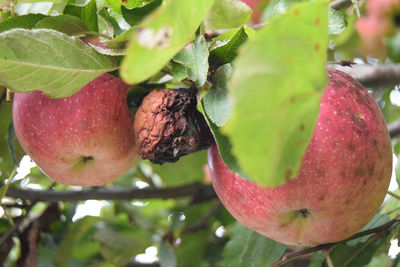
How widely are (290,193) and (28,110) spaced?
47 centimetres

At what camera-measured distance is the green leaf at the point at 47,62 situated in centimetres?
76

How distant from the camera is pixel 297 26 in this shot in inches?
20.1

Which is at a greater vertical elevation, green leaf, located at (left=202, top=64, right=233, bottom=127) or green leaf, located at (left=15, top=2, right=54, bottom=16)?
green leaf, located at (left=15, top=2, right=54, bottom=16)

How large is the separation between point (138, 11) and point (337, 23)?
31cm

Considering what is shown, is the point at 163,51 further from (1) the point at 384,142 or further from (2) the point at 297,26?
(1) the point at 384,142

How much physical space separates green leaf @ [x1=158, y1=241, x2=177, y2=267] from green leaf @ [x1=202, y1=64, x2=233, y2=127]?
615 millimetres

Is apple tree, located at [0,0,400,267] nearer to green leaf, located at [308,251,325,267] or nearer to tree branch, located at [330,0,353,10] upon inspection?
Answer: green leaf, located at [308,251,325,267]

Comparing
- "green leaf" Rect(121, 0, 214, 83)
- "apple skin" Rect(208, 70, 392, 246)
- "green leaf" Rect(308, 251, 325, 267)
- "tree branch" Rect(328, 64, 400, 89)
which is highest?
"green leaf" Rect(121, 0, 214, 83)

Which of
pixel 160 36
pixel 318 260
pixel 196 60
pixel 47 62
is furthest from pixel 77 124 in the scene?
pixel 318 260

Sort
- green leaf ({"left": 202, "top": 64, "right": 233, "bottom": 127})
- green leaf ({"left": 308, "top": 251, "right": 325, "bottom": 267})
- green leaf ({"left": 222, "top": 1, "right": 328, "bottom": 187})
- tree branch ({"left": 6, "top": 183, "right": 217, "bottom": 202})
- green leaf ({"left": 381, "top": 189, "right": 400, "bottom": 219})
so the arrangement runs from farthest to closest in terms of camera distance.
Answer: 1. tree branch ({"left": 6, "top": 183, "right": 217, "bottom": 202})
2. green leaf ({"left": 381, "top": 189, "right": 400, "bottom": 219})
3. green leaf ({"left": 308, "top": 251, "right": 325, "bottom": 267})
4. green leaf ({"left": 202, "top": 64, "right": 233, "bottom": 127})
5. green leaf ({"left": 222, "top": 1, "right": 328, "bottom": 187})

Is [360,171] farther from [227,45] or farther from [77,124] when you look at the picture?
[77,124]

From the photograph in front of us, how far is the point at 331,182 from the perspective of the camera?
2.51 feet

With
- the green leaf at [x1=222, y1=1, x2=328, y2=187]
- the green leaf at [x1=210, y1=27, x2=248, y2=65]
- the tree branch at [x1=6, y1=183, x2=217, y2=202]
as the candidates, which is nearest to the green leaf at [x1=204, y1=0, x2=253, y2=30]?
the green leaf at [x1=210, y1=27, x2=248, y2=65]

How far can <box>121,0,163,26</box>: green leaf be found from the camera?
85 centimetres
